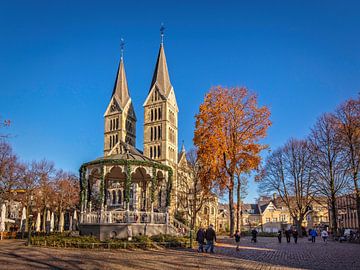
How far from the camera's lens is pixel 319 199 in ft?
148

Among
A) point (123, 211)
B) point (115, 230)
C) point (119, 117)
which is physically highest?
point (119, 117)

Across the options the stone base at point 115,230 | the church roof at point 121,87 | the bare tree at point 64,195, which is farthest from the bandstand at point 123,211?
the church roof at point 121,87

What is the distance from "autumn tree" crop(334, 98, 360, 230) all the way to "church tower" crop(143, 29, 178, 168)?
4484 centimetres

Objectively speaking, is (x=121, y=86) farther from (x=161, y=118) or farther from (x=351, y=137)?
(x=351, y=137)

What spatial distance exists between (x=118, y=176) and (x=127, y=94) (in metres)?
59.3

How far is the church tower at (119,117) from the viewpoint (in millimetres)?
82875

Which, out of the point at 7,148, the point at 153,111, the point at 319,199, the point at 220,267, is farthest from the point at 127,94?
the point at 220,267

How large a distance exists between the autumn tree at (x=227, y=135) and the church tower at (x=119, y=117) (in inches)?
2061

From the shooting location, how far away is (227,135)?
1189 inches

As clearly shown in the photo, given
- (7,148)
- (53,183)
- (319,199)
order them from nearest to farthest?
(7,148) < (319,199) < (53,183)

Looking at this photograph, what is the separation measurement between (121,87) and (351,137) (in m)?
63.8

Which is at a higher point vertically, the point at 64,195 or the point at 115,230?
the point at 64,195

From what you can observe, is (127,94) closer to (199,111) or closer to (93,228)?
(199,111)

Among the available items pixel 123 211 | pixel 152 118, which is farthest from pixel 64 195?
pixel 152 118
